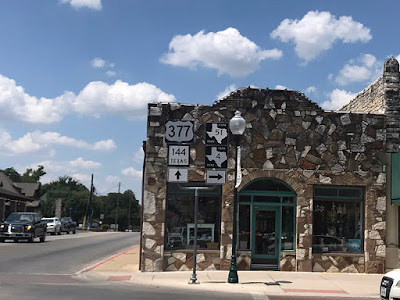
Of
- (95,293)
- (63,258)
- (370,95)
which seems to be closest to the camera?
(95,293)

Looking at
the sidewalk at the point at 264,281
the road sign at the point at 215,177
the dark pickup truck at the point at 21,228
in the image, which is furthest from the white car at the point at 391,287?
the dark pickup truck at the point at 21,228

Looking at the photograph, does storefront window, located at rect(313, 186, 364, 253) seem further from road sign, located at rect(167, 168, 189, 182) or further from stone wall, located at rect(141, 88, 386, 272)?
road sign, located at rect(167, 168, 189, 182)

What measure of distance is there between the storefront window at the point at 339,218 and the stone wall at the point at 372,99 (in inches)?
119

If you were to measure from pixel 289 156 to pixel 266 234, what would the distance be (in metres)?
2.63

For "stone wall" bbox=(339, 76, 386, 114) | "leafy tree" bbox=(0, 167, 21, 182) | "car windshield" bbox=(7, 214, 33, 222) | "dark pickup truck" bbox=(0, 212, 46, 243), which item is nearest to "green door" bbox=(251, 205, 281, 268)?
"stone wall" bbox=(339, 76, 386, 114)

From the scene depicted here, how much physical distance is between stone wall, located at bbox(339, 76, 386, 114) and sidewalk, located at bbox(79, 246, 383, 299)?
5.68m

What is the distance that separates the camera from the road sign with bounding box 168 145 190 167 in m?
14.6

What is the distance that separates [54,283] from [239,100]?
26.1 ft

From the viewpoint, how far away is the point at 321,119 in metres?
16.7

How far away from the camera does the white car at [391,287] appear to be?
8336 millimetres

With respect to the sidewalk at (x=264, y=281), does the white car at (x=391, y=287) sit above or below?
above

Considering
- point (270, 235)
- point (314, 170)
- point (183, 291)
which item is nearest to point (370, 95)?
point (314, 170)

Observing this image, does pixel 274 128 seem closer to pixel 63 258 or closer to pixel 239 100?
pixel 239 100

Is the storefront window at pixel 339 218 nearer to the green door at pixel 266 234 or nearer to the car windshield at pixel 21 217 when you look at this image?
the green door at pixel 266 234
